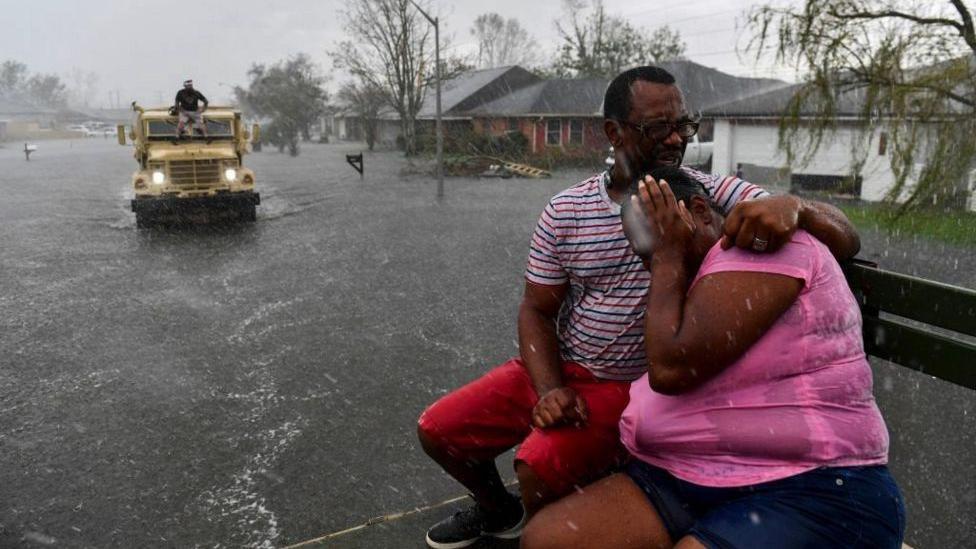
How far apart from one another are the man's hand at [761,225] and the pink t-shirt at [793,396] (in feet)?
0.10

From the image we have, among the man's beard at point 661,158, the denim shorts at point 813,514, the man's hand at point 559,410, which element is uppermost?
the man's beard at point 661,158

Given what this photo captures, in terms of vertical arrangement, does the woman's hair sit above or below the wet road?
above

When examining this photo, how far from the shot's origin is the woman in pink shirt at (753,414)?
1.88 meters

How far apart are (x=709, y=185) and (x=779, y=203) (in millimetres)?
707

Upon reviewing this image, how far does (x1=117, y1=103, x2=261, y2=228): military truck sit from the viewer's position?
49.7 feet

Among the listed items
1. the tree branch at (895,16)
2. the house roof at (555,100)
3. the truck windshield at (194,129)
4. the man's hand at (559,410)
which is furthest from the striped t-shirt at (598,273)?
the house roof at (555,100)

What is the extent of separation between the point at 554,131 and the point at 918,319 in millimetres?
39305

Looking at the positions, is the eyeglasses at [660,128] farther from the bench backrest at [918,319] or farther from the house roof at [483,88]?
the house roof at [483,88]

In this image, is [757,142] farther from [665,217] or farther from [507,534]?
[665,217]

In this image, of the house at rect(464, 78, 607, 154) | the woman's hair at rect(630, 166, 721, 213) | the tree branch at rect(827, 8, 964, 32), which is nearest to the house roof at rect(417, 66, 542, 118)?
the house at rect(464, 78, 607, 154)

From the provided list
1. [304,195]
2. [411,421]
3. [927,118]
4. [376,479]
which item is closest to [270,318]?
[411,421]

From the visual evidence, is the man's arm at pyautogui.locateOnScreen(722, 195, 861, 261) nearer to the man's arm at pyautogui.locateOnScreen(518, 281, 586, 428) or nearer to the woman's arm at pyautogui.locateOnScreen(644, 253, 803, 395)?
the woman's arm at pyautogui.locateOnScreen(644, 253, 803, 395)

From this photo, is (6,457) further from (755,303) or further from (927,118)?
(927,118)

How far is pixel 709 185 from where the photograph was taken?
2.74m
